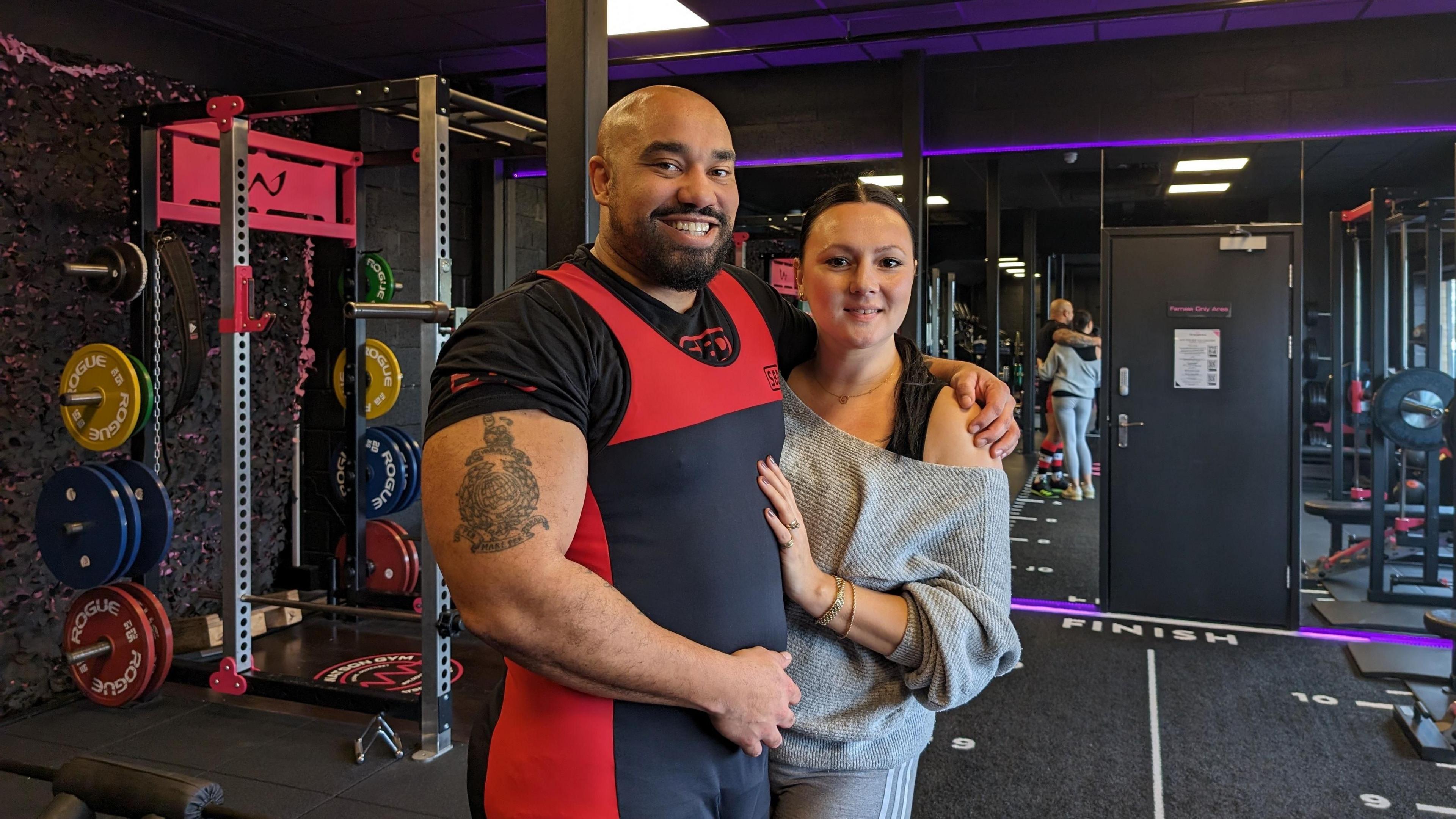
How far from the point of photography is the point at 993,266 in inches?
257

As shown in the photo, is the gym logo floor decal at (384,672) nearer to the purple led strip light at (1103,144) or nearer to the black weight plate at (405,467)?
the black weight plate at (405,467)

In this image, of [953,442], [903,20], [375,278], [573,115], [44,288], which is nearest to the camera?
[953,442]

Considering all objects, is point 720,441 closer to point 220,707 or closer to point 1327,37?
point 220,707

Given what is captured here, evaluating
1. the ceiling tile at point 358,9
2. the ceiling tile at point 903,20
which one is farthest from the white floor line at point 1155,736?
the ceiling tile at point 358,9

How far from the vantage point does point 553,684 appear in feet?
3.85

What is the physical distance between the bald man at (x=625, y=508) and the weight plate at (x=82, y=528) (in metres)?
2.65

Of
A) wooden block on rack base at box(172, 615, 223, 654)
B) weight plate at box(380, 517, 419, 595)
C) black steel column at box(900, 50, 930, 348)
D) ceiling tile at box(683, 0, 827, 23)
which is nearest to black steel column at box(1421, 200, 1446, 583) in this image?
black steel column at box(900, 50, 930, 348)

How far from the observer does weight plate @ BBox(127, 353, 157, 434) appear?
344 cm

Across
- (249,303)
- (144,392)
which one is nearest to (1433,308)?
(249,303)

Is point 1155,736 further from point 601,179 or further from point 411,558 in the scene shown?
point 411,558

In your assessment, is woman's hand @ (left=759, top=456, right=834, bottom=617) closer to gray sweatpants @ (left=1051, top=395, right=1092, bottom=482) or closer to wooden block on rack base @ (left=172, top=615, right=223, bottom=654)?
wooden block on rack base @ (left=172, top=615, right=223, bottom=654)

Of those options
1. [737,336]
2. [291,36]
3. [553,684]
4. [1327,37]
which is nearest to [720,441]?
[737,336]

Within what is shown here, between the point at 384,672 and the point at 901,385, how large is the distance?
11.0ft

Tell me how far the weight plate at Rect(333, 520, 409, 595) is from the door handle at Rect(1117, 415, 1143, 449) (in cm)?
356
